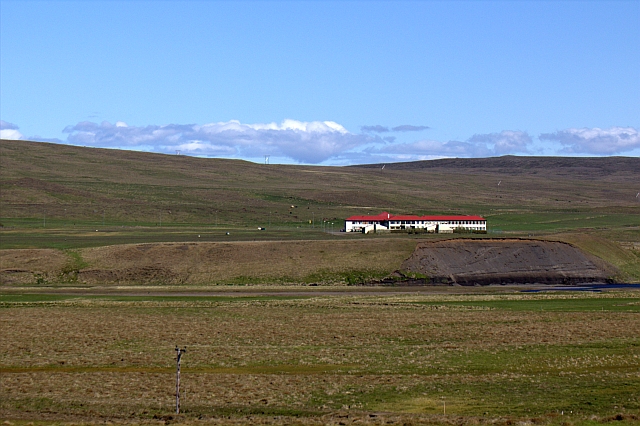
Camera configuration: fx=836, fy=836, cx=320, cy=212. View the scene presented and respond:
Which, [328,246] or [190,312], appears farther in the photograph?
[328,246]

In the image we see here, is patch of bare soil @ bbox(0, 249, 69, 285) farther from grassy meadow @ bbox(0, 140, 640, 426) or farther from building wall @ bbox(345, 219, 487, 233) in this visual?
building wall @ bbox(345, 219, 487, 233)

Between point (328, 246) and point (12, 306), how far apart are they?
130 feet

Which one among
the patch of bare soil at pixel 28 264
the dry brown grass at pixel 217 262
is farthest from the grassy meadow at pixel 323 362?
the patch of bare soil at pixel 28 264

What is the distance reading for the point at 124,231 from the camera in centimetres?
12469

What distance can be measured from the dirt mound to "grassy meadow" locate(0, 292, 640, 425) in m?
23.4

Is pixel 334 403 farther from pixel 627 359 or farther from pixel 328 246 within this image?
pixel 328 246

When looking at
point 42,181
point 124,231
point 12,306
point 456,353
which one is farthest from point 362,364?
point 42,181

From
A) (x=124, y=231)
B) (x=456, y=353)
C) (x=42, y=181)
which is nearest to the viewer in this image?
(x=456, y=353)

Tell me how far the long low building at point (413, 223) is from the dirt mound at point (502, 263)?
3777 cm

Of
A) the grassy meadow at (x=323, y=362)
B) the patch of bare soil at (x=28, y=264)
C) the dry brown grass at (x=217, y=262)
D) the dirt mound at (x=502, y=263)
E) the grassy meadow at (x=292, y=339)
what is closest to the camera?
the grassy meadow at (x=323, y=362)

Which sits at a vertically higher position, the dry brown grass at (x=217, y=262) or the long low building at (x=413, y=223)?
the long low building at (x=413, y=223)

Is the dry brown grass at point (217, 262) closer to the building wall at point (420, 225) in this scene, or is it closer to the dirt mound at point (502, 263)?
the dirt mound at point (502, 263)

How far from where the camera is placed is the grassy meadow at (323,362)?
2923 centimetres

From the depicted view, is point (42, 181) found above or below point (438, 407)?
above
